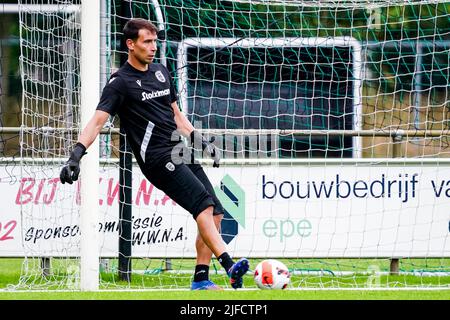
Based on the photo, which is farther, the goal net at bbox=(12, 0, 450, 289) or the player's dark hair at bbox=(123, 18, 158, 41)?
the goal net at bbox=(12, 0, 450, 289)

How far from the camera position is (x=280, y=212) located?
1117 cm

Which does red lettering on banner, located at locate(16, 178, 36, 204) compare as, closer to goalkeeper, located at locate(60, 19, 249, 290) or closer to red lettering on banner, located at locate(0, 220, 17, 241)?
red lettering on banner, located at locate(0, 220, 17, 241)

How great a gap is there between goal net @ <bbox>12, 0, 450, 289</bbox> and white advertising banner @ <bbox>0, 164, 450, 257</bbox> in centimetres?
1

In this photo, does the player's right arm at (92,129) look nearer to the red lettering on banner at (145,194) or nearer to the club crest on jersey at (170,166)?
the club crest on jersey at (170,166)

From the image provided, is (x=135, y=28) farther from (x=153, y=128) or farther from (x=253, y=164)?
(x=253, y=164)

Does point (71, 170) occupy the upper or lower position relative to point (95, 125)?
lower

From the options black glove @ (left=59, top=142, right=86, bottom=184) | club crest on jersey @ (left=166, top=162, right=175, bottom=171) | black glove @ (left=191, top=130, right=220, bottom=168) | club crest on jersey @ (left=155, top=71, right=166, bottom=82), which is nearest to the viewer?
black glove @ (left=59, top=142, right=86, bottom=184)

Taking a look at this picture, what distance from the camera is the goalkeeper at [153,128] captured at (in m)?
8.77

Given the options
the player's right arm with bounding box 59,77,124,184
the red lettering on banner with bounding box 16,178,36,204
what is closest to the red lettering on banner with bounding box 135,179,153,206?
the red lettering on banner with bounding box 16,178,36,204

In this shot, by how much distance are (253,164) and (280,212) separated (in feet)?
1.77

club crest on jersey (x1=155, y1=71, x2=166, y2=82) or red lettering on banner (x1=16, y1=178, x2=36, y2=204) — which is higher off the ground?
club crest on jersey (x1=155, y1=71, x2=166, y2=82)

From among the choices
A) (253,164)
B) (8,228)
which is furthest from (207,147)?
(8,228)

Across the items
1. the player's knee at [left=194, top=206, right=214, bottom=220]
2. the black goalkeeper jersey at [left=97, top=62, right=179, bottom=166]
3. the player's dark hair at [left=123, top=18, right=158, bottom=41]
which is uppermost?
the player's dark hair at [left=123, top=18, right=158, bottom=41]

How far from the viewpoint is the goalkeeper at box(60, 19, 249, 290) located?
8766mm
